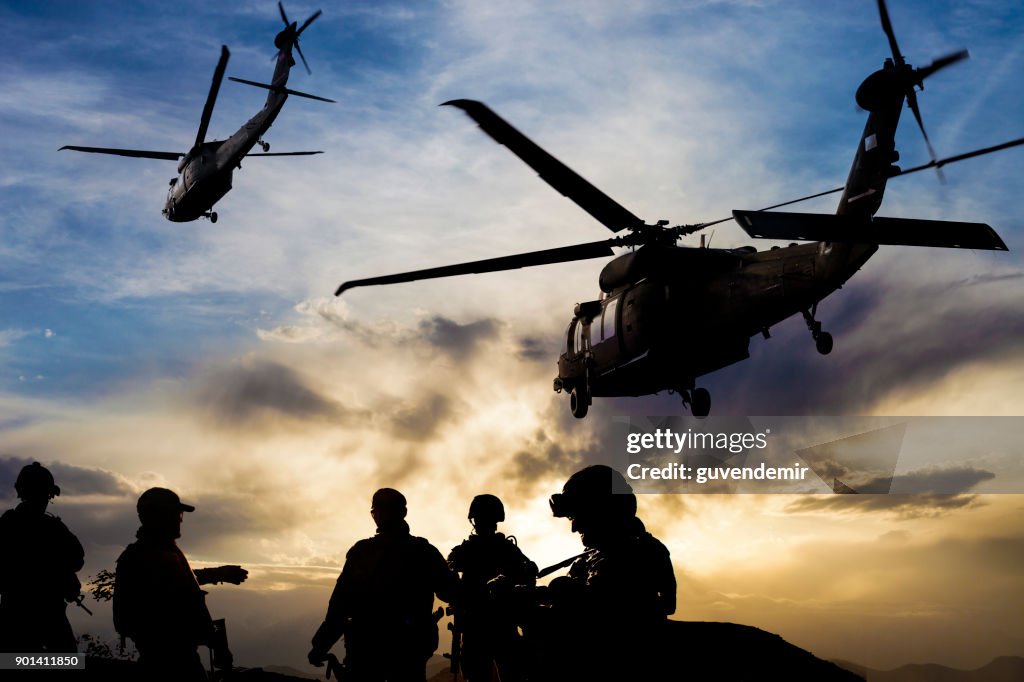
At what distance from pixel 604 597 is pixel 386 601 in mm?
2637

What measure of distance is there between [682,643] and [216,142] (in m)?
30.9

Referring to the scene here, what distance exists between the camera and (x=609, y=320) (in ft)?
64.4

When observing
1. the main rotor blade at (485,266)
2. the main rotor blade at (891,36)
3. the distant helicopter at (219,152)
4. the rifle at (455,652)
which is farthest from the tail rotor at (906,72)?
the distant helicopter at (219,152)

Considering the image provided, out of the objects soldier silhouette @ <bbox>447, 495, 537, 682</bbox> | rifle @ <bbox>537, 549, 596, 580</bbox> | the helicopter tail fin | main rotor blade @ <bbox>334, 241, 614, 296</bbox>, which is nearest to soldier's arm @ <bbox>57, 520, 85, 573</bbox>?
soldier silhouette @ <bbox>447, 495, 537, 682</bbox>

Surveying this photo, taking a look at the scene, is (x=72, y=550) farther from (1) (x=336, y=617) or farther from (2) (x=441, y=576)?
(2) (x=441, y=576)

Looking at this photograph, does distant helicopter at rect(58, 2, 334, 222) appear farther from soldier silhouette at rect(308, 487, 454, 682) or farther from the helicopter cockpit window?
soldier silhouette at rect(308, 487, 454, 682)

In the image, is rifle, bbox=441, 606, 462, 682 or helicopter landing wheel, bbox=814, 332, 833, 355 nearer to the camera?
rifle, bbox=441, 606, 462, 682

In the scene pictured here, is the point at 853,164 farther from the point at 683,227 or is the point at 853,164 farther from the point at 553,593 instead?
the point at 553,593

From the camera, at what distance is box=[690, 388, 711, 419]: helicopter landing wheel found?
1862cm

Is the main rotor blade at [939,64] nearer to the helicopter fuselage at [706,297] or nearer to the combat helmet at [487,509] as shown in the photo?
the helicopter fuselage at [706,297]

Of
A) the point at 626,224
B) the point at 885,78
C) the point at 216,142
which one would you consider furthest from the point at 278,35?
the point at 885,78

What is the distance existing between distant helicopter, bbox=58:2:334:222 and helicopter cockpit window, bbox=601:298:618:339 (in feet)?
48.7

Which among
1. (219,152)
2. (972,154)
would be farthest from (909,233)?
(219,152)

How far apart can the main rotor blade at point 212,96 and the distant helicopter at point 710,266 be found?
688 inches
